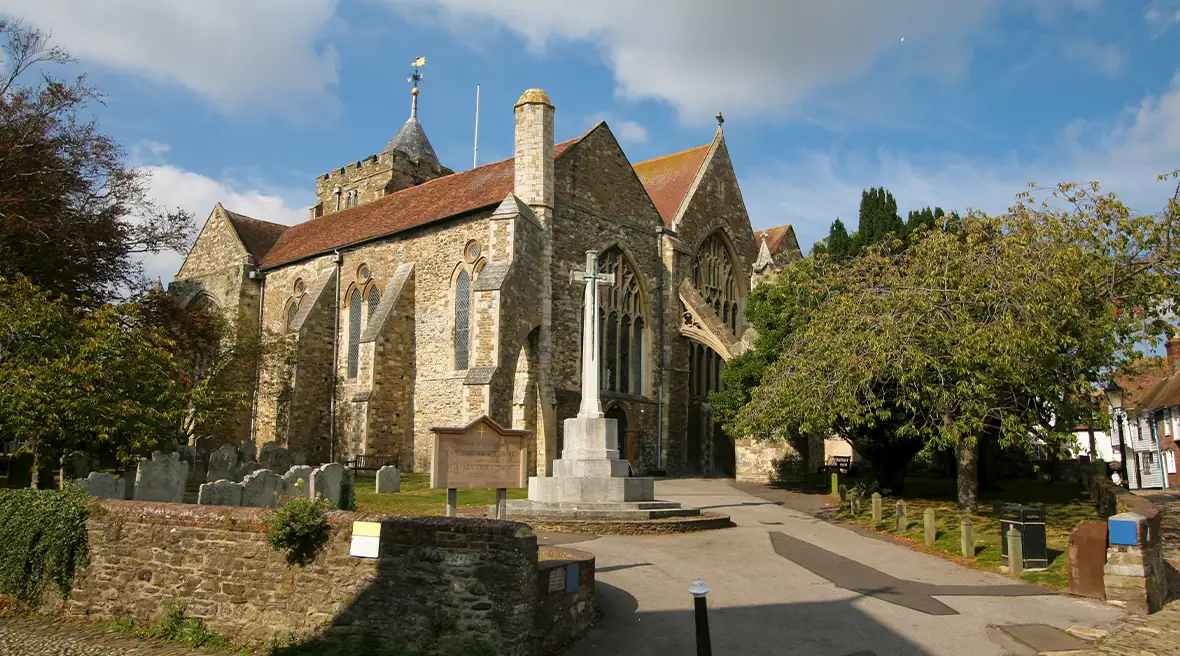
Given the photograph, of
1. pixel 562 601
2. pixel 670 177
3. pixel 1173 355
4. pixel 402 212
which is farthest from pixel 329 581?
pixel 1173 355

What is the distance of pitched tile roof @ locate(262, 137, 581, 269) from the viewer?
2740 centimetres

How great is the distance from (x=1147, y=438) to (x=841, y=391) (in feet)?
119

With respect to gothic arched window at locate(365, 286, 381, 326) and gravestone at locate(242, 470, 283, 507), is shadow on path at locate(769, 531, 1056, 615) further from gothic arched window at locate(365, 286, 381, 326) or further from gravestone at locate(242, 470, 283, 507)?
gothic arched window at locate(365, 286, 381, 326)

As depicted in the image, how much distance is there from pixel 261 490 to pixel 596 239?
51.8ft

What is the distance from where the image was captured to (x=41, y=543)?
975 cm

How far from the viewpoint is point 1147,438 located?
139 feet

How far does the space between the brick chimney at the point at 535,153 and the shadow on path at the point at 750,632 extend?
17233 millimetres

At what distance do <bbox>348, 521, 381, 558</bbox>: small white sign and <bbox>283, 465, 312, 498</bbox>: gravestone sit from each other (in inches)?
247

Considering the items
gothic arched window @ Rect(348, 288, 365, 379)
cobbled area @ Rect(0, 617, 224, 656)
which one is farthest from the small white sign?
gothic arched window @ Rect(348, 288, 365, 379)

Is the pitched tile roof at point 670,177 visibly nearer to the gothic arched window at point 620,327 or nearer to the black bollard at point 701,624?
the gothic arched window at point 620,327

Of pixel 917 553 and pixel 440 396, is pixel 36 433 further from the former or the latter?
pixel 917 553

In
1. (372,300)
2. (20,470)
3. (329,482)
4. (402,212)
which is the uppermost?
(402,212)

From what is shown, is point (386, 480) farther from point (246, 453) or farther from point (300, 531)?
point (300, 531)

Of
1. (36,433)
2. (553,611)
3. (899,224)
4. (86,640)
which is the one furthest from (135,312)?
(899,224)
